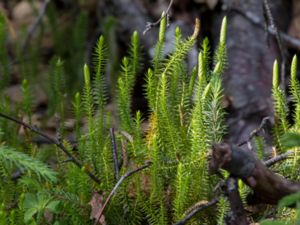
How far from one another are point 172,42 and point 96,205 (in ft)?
6.73

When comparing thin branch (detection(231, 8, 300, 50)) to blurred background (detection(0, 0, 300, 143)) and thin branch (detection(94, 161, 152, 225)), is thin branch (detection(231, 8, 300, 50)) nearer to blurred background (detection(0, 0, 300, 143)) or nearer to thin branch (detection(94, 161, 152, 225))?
blurred background (detection(0, 0, 300, 143))

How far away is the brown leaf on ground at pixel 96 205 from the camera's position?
6.36ft

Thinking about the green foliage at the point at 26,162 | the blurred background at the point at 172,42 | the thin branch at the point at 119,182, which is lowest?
the thin branch at the point at 119,182

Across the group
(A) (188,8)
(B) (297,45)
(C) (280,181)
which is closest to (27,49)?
(A) (188,8)

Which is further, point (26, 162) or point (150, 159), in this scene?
point (150, 159)

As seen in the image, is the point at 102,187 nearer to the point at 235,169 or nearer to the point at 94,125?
the point at 94,125

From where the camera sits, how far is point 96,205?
77.7 inches

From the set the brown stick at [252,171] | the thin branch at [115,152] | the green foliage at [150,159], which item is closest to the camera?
the brown stick at [252,171]

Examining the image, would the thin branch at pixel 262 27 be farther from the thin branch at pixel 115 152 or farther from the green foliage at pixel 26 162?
the green foliage at pixel 26 162

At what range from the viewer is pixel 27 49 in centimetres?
461

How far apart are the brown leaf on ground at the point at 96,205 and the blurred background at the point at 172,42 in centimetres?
124

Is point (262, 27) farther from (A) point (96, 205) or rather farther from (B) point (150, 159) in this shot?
(A) point (96, 205)

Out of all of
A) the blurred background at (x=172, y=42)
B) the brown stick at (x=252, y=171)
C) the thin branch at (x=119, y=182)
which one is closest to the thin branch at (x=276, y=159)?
the brown stick at (x=252, y=171)

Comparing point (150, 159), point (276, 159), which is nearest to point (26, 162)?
point (150, 159)
